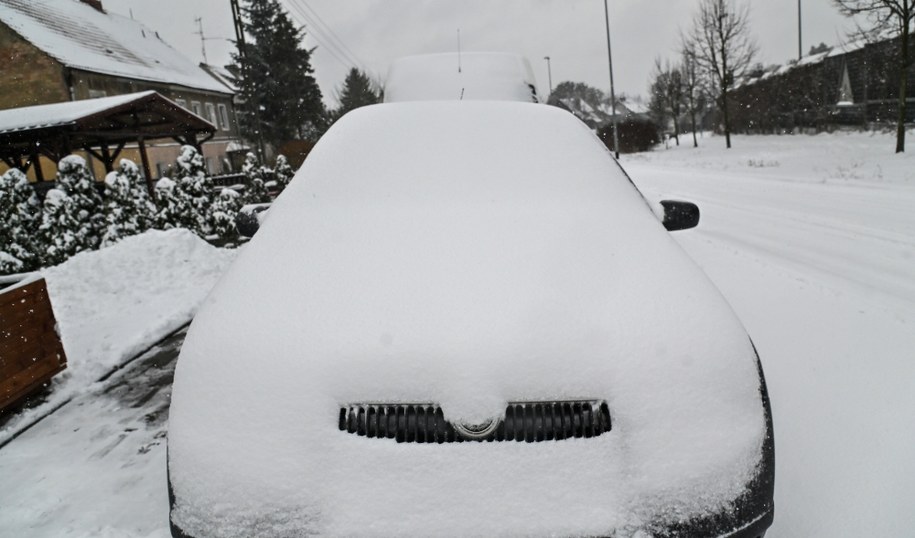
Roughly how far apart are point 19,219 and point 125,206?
4.89 feet

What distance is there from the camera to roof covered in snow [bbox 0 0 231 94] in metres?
26.3

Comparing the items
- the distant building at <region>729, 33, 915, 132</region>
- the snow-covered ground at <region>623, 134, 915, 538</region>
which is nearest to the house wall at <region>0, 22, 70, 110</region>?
the snow-covered ground at <region>623, 134, 915, 538</region>

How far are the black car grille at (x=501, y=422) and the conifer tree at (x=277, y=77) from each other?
41.6 metres

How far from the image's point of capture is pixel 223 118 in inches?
1622

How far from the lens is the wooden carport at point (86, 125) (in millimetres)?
12023

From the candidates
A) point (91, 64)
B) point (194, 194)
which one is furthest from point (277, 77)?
point (194, 194)

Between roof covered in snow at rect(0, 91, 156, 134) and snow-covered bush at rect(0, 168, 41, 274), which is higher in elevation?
roof covered in snow at rect(0, 91, 156, 134)

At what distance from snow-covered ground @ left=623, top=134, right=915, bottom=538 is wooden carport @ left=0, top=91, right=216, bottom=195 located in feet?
42.0

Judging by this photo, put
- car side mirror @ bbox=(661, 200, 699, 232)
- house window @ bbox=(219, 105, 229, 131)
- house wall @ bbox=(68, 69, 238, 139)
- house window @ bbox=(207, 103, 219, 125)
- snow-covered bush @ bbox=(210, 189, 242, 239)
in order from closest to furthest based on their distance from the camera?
car side mirror @ bbox=(661, 200, 699, 232)
snow-covered bush @ bbox=(210, 189, 242, 239)
house wall @ bbox=(68, 69, 238, 139)
house window @ bbox=(207, 103, 219, 125)
house window @ bbox=(219, 105, 229, 131)

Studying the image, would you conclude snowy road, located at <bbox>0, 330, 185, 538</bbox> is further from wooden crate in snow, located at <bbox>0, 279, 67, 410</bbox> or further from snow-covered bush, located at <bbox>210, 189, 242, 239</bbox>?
snow-covered bush, located at <bbox>210, 189, 242, 239</bbox>

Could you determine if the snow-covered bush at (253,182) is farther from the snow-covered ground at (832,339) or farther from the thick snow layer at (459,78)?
the snow-covered ground at (832,339)

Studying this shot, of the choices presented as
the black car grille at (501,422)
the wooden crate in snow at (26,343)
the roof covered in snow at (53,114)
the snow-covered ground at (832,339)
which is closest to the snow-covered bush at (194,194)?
the roof covered in snow at (53,114)

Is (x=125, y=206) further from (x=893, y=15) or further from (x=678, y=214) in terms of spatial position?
(x=893, y=15)

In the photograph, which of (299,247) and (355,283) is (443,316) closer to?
(355,283)
